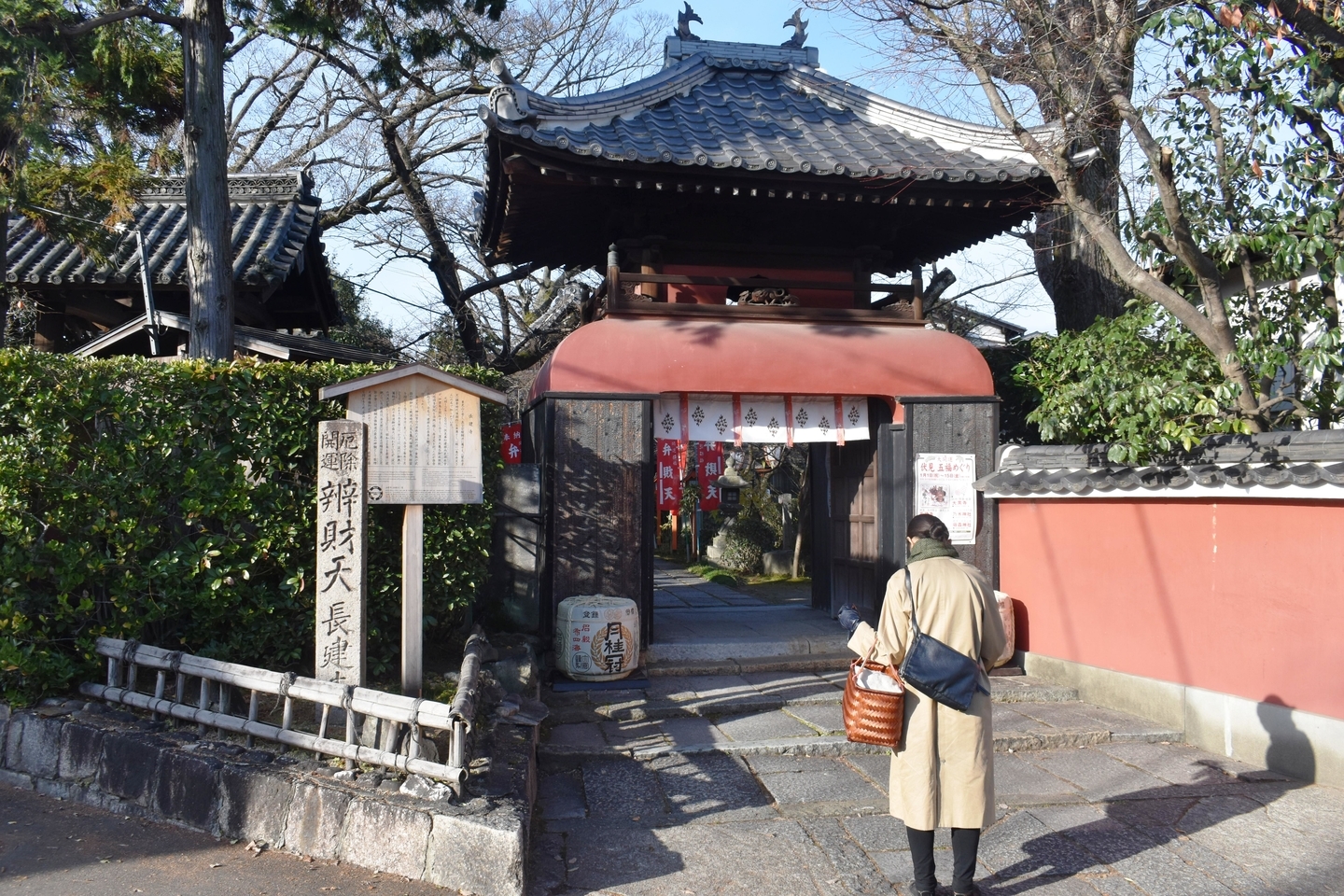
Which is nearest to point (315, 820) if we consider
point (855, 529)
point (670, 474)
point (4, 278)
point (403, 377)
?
point (403, 377)

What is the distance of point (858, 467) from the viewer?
35.8 feet

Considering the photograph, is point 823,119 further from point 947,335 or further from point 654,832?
point 654,832

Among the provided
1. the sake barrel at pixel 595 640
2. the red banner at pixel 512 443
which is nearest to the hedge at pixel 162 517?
the sake barrel at pixel 595 640

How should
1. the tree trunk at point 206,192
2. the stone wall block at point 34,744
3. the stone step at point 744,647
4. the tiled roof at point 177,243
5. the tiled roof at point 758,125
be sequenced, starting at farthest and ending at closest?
the tiled roof at point 177,243
the stone step at point 744,647
the tiled roof at point 758,125
the tree trunk at point 206,192
the stone wall block at point 34,744

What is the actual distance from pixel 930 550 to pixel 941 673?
24.1 inches

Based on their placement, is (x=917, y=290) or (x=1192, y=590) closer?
(x=1192, y=590)

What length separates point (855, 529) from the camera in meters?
11.0

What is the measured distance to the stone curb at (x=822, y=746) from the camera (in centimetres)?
674

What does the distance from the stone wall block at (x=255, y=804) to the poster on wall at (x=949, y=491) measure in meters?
6.52

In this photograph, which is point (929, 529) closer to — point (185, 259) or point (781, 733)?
point (781, 733)

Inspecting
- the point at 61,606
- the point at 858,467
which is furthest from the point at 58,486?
the point at 858,467

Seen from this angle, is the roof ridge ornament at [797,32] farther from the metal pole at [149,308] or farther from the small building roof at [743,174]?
the metal pole at [149,308]

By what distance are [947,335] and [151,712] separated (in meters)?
8.05

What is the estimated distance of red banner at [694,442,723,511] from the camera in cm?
1966
